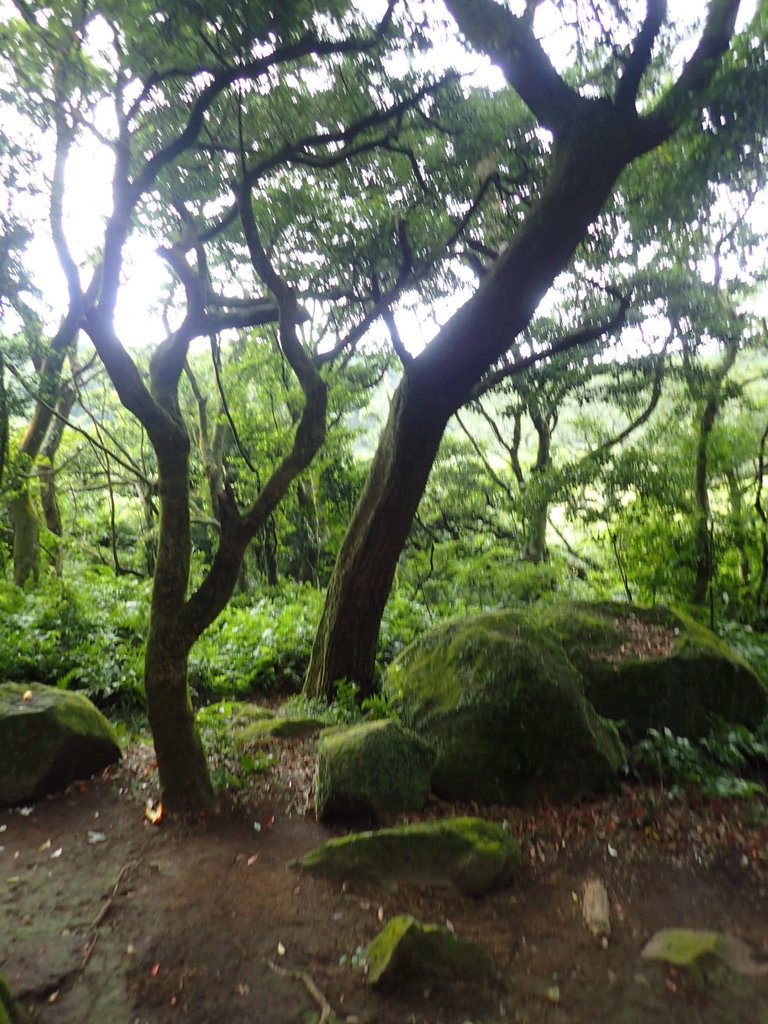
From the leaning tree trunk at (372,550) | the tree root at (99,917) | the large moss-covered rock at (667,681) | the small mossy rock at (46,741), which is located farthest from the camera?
the leaning tree trunk at (372,550)

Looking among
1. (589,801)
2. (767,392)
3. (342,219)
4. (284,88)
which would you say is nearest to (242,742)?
(589,801)

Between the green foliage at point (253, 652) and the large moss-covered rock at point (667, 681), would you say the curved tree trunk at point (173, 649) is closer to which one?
the green foliage at point (253, 652)

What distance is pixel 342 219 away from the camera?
7402 millimetres

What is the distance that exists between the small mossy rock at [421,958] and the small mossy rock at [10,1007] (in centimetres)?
151

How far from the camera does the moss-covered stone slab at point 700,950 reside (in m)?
2.97

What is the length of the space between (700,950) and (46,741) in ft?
15.8

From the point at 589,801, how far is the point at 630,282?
8280 mm

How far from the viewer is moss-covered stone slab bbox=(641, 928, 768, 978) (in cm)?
297

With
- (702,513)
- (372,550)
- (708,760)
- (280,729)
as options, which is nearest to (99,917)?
(280,729)

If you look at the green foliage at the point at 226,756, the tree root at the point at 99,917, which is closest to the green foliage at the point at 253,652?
the green foliage at the point at 226,756

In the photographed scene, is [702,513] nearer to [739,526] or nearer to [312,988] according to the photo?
[739,526]

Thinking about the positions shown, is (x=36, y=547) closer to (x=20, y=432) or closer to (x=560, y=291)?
(x=20, y=432)

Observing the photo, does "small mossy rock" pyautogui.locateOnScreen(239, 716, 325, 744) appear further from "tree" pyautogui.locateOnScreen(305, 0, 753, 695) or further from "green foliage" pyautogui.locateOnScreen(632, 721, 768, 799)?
"green foliage" pyautogui.locateOnScreen(632, 721, 768, 799)

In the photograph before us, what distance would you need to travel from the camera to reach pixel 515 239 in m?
5.85
